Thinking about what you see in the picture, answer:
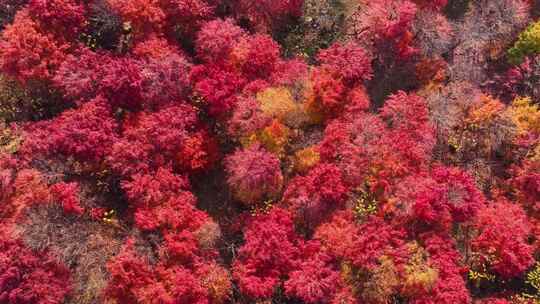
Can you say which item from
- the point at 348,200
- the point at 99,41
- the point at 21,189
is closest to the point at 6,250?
the point at 21,189

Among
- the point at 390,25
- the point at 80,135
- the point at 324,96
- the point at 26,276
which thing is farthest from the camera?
the point at 390,25

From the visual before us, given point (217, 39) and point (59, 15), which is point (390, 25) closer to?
point (217, 39)

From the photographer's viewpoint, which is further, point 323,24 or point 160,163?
point 323,24

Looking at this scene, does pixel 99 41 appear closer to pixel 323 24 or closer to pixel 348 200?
pixel 323 24

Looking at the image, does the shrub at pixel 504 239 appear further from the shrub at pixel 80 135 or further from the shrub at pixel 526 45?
the shrub at pixel 80 135

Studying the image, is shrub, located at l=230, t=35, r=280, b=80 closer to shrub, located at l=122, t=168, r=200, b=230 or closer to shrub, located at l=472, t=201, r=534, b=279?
shrub, located at l=122, t=168, r=200, b=230

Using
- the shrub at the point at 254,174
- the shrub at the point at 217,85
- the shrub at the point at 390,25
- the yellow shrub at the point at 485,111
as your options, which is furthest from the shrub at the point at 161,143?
the yellow shrub at the point at 485,111

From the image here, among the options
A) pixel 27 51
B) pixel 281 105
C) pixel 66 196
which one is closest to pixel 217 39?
pixel 281 105

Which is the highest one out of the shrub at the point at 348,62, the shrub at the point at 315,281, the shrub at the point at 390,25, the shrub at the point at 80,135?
the shrub at the point at 390,25
